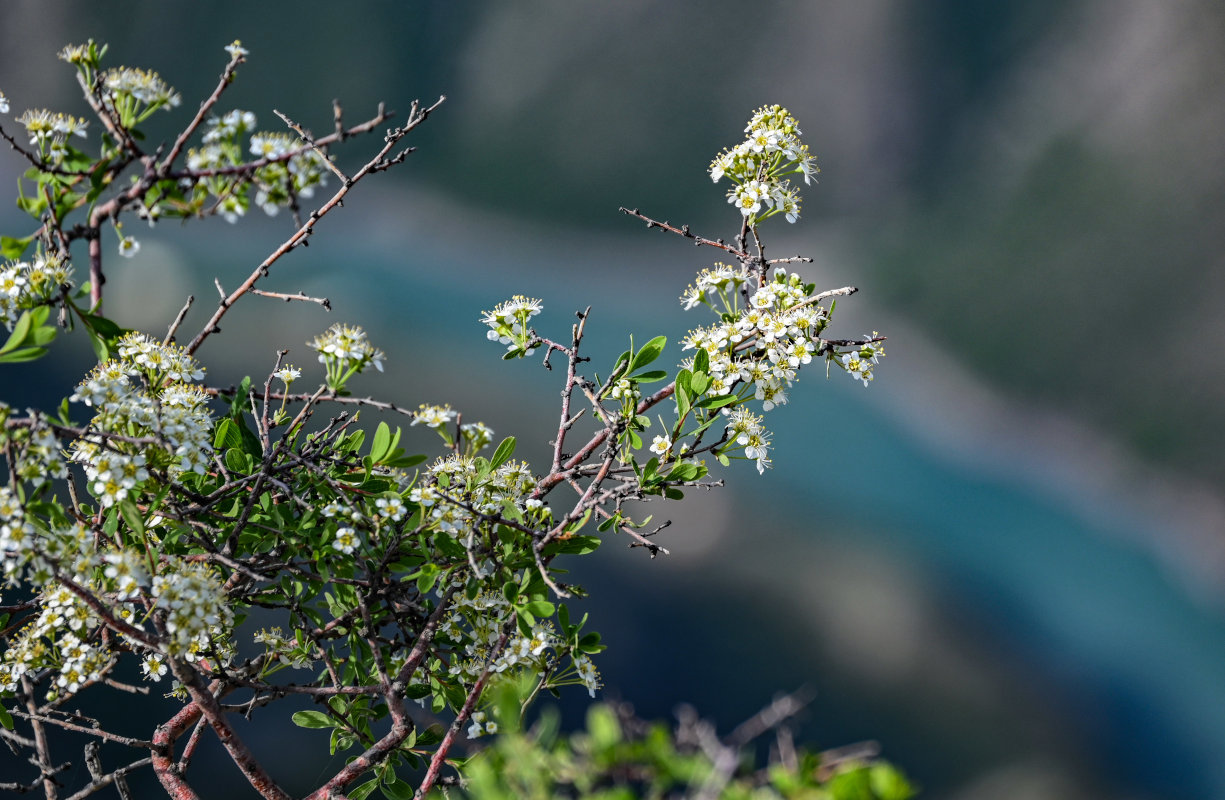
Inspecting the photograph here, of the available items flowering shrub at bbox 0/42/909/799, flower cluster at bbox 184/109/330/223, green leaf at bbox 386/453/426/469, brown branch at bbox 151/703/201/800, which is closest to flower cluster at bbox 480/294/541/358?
flowering shrub at bbox 0/42/909/799

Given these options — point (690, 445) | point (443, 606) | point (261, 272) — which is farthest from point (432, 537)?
point (261, 272)

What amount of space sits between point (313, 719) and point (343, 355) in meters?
0.57

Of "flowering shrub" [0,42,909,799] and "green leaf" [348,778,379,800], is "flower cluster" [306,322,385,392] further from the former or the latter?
"green leaf" [348,778,379,800]

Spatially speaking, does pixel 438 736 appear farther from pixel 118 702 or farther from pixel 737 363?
pixel 118 702

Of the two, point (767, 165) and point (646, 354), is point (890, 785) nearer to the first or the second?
point (646, 354)

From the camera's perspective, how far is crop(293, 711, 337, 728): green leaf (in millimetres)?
1269

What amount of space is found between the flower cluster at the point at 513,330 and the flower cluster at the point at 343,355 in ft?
0.73

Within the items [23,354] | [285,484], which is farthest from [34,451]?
[285,484]

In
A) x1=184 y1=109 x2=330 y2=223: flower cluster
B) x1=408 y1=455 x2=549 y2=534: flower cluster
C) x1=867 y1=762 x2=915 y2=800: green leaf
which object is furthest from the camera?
x1=408 y1=455 x2=549 y2=534: flower cluster

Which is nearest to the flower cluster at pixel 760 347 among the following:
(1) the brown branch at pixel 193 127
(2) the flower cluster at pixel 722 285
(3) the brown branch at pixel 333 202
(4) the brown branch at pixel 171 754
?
(2) the flower cluster at pixel 722 285

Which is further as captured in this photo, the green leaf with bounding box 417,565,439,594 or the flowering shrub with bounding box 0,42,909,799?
the green leaf with bounding box 417,565,439,594

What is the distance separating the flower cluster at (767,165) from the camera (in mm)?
1224

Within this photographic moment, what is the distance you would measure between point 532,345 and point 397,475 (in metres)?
0.24

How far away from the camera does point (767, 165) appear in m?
1.28
